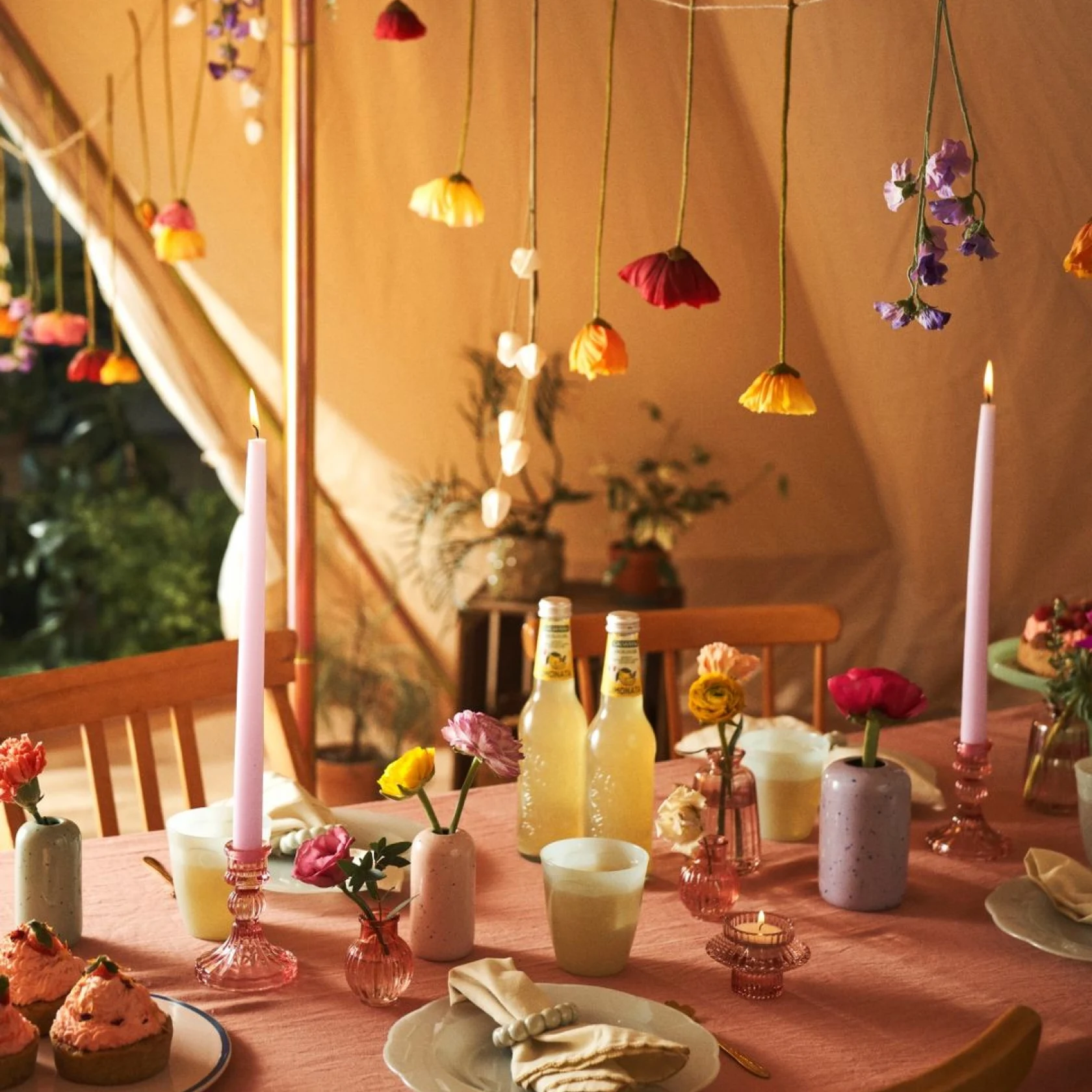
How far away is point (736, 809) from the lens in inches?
48.1

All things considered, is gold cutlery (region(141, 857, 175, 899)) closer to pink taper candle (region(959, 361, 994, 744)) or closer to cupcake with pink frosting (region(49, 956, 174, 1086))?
cupcake with pink frosting (region(49, 956, 174, 1086))

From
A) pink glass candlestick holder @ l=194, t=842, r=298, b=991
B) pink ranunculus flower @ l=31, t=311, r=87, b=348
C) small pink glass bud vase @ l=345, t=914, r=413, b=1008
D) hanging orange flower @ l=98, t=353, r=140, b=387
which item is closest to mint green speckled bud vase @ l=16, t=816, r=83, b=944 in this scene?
pink glass candlestick holder @ l=194, t=842, r=298, b=991

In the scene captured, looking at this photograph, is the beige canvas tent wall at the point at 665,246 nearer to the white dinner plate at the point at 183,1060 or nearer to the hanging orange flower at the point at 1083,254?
the hanging orange flower at the point at 1083,254

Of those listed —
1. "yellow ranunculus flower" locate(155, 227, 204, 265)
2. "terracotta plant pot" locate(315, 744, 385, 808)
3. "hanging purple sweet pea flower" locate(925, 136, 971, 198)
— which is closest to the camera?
"hanging purple sweet pea flower" locate(925, 136, 971, 198)

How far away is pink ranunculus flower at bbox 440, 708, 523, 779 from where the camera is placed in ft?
3.31

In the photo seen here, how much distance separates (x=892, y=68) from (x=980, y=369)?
2.40 ft

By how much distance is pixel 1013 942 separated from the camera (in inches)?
44.7

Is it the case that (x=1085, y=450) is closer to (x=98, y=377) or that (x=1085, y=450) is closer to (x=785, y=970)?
(x=98, y=377)

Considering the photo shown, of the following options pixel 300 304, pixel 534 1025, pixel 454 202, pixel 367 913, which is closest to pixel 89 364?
pixel 300 304

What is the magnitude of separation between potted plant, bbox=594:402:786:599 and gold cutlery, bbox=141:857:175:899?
1971mm

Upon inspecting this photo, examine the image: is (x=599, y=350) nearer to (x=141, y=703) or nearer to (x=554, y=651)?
(x=554, y=651)

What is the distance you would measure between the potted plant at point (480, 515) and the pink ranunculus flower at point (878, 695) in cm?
188

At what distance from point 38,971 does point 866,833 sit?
0.64m

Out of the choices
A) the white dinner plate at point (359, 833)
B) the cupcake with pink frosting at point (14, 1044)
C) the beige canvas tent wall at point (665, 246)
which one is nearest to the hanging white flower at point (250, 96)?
the beige canvas tent wall at point (665, 246)
